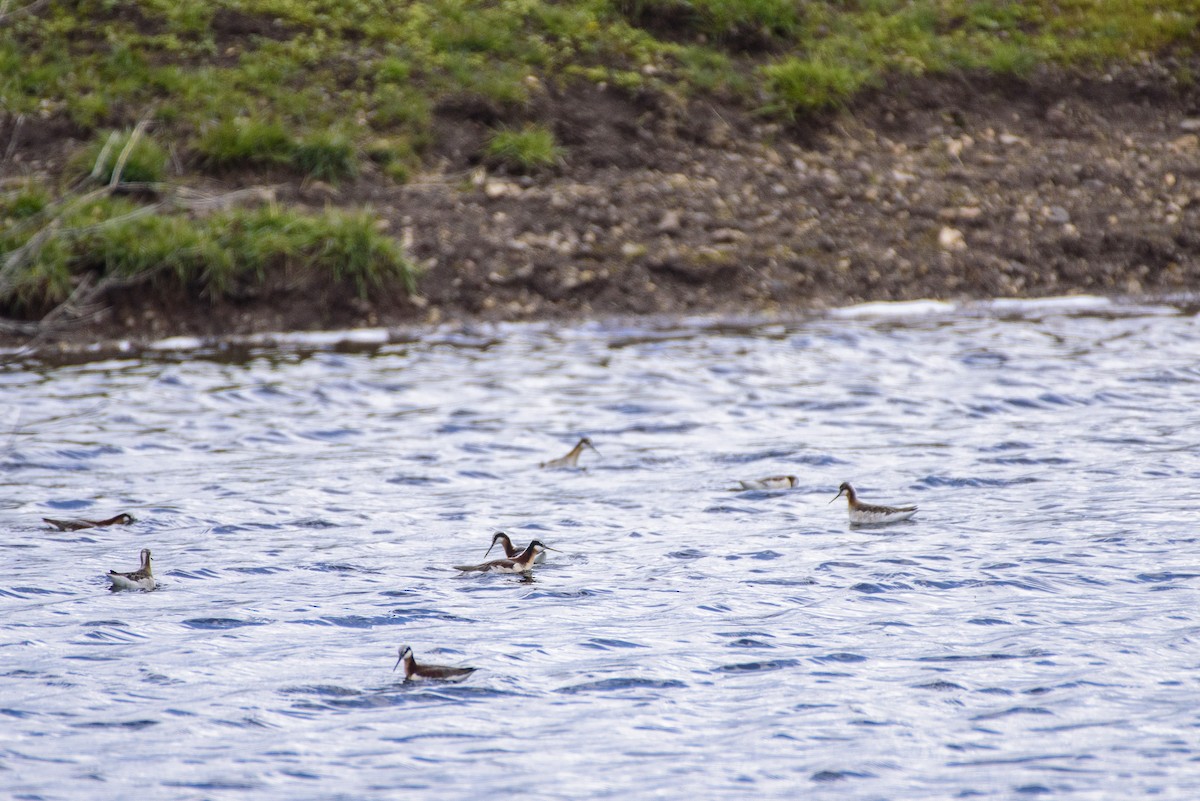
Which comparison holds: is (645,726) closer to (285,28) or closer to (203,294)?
(203,294)

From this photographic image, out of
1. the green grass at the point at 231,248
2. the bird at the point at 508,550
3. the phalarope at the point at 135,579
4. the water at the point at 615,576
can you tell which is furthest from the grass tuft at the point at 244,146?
the phalarope at the point at 135,579

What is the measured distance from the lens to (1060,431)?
13203 mm

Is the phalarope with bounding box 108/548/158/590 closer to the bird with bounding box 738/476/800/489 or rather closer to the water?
the water

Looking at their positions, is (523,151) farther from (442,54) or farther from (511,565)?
(511,565)

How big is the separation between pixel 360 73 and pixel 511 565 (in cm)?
1413

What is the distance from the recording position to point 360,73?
21953 millimetres

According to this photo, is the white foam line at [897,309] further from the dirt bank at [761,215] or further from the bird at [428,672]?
the bird at [428,672]

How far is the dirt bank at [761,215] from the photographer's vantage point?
18.7m

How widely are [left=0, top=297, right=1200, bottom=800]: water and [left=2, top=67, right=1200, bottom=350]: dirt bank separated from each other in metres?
2.03

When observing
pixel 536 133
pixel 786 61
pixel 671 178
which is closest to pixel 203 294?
pixel 536 133

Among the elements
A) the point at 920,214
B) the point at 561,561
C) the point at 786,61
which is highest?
the point at 786,61

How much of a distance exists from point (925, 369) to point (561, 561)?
23.6ft

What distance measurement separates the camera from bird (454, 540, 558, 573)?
31.3 feet

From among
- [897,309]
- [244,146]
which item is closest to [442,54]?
[244,146]
